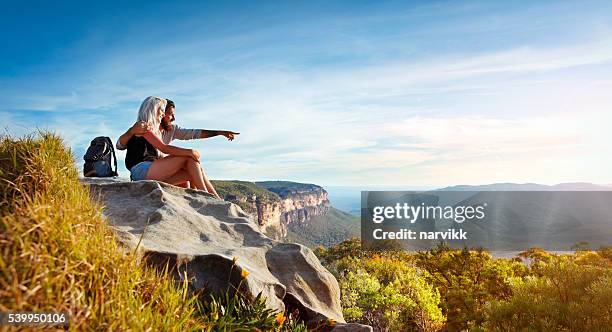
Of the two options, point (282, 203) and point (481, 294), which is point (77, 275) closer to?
point (481, 294)

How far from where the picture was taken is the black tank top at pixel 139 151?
7.71 metres

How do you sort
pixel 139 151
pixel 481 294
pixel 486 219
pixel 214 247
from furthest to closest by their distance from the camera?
pixel 486 219 → pixel 481 294 → pixel 139 151 → pixel 214 247

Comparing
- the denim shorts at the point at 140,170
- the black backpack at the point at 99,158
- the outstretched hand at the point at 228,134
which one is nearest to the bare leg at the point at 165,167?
the denim shorts at the point at 140,170

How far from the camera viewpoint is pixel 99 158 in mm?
7605

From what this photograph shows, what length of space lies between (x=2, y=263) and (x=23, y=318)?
0.31 metres

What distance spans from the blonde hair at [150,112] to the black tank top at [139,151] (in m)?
0.47

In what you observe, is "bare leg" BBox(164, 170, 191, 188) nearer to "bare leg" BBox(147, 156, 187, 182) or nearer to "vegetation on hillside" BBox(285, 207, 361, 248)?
"bare leg" BBox(147, 156, 187, 182)

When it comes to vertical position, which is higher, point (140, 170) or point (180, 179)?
point (140, 170)

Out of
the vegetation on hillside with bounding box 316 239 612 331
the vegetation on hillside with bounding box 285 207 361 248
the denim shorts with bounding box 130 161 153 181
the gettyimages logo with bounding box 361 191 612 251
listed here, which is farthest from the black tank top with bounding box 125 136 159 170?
the vegetation on hillside with bounding box 285 207 361 248

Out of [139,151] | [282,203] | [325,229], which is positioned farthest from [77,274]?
[325,229]

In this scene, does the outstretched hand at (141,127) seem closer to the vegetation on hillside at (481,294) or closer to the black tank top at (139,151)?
the black tank top at (139,151)

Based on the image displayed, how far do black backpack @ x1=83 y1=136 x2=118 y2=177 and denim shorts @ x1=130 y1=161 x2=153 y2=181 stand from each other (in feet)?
1.51

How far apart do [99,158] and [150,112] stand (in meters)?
1.16

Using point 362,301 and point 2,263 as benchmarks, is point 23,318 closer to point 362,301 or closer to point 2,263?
point 2,263
